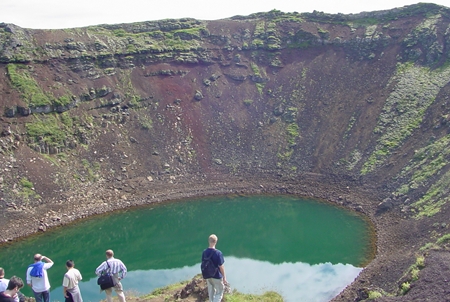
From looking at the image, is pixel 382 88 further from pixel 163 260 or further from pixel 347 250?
pixel 163 260

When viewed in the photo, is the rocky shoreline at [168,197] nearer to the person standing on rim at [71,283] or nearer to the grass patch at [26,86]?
the grass patch at [26,86]

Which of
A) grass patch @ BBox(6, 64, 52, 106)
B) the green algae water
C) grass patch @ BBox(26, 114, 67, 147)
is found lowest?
the green algae water

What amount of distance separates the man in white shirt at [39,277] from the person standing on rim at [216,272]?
461 centimetres

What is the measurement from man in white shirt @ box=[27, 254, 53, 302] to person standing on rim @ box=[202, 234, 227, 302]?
461 centimetres

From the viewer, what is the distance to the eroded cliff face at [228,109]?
40.8 m

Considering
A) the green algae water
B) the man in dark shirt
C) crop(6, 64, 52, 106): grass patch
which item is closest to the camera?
the man in dark shirt

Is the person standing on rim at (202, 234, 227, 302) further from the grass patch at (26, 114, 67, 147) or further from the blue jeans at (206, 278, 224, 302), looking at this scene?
the grass patch at (26, 114, 67, 147)

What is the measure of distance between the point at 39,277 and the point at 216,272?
518 centimetres

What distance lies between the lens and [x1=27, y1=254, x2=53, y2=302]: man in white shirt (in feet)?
44.7

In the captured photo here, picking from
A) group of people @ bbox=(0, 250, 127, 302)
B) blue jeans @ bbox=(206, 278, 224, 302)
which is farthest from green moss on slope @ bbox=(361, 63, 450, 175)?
group of people @ bbox=(0, 250, 127, 302)

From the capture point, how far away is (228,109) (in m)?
53.9

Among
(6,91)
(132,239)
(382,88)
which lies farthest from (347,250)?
(6,91)

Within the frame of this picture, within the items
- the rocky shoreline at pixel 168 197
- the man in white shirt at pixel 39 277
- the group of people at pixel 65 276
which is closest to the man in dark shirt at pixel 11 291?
the group of people at pixel 65 276

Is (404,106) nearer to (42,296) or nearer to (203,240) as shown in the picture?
(203,240)
